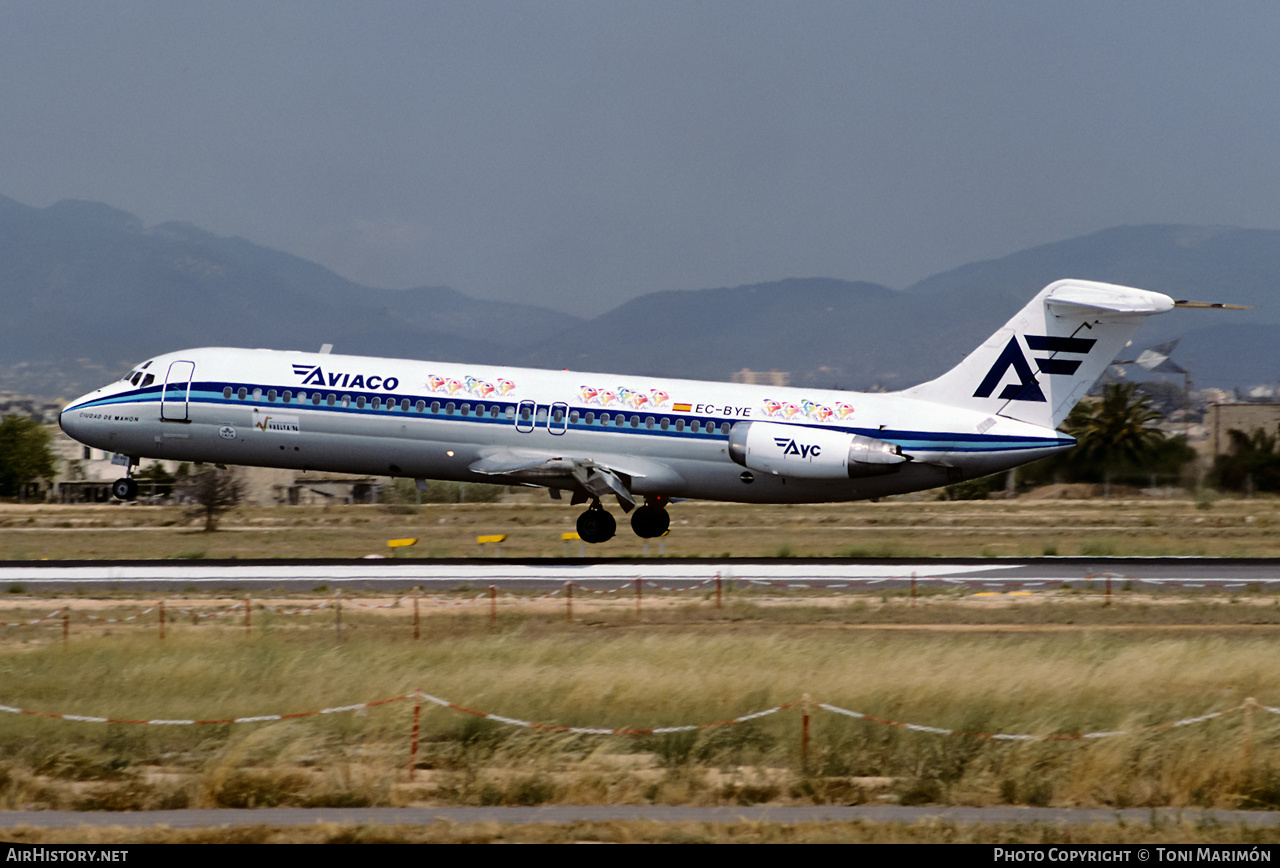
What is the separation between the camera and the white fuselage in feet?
102

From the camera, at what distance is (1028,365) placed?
30.8 metres

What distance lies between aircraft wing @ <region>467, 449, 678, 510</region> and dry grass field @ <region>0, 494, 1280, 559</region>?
9.96ft

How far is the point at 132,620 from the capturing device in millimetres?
23797

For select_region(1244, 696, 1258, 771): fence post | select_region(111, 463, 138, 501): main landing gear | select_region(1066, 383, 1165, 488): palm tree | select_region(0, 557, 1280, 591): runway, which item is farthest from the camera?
select_region(1066, 383, 1165, 488): palm tree

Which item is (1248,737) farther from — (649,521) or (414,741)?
(649,521)

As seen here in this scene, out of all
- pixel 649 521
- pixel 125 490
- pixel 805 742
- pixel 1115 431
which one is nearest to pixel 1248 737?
pixel 805 742

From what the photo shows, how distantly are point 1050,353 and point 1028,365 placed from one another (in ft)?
1.75

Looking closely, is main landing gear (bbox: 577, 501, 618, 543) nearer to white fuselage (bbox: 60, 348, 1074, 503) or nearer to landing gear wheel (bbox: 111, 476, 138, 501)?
white fuselage (bbox: 60, 348, 1074, 503)

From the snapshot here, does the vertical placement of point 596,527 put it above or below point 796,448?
below

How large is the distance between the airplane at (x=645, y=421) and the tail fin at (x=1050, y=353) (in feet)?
0.10

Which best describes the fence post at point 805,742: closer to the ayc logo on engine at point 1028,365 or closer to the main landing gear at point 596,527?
the ayc logo on engine at point 1028,365

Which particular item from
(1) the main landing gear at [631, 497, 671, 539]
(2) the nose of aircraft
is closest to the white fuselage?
(1) the main landing gear at [631, 497, 671, 539]

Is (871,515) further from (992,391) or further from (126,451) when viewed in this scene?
(126,451)

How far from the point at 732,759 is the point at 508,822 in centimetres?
305
